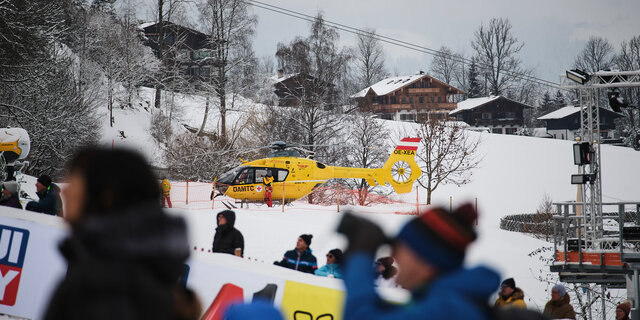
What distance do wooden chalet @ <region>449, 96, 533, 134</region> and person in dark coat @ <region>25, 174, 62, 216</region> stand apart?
64224 millimetres

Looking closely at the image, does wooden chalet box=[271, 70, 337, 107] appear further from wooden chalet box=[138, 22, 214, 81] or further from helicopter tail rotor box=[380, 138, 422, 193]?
helicopter tail rotor box=[380, 138, 422, 193]

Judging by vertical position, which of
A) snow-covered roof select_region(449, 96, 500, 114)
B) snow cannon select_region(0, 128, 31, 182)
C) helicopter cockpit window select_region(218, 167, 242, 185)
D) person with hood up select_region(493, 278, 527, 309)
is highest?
snow-covered roof select_region(449, 96, 500, 114)

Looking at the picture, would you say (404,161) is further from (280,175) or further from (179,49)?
(179,49)

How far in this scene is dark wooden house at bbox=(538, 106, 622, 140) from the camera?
66500 millimetres

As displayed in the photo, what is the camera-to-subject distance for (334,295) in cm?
546

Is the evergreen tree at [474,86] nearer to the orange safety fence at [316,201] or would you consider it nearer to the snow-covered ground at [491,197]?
the snow-covered ground at [491,197]

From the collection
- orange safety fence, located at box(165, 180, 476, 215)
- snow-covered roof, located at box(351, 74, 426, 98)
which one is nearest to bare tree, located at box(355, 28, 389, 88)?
snow-covered roof, located at box(351, 74, 426, 98)

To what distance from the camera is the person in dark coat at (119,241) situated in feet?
4.67

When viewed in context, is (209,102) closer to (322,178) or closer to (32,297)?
(322,178)

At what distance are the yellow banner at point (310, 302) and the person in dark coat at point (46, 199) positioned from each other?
4.29 m

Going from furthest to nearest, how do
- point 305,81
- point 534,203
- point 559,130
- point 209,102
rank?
point 559,130
point 534,203
point 209,102
point 305,81

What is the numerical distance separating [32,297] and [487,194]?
37846 millimetres

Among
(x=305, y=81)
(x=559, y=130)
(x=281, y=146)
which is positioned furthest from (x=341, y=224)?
(x=559, y=130)

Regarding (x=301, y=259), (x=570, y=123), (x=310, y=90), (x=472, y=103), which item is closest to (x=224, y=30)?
(x=310, y=90)
